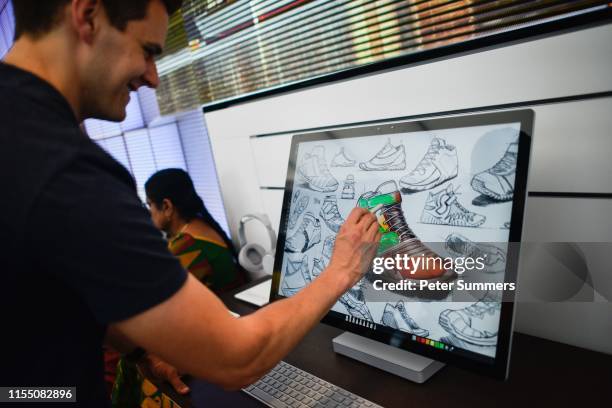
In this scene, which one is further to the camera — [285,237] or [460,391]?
[285,237]

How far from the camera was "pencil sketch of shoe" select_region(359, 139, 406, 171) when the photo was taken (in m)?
0.95

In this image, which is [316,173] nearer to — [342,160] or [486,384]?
[342,160]

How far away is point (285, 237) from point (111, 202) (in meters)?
0.64

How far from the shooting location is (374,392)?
875 millimetres

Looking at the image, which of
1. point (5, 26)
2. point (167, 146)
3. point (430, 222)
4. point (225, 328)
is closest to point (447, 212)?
point (430, 222)

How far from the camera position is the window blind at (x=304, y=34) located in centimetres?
104

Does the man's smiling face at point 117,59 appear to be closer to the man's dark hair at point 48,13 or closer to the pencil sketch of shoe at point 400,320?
the man's dark hair at point 48,13

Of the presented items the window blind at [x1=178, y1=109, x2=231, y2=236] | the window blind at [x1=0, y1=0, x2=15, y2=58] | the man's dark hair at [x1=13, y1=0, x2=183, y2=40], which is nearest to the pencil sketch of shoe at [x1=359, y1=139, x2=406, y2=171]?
the man's dark hair at [x1=13, y1=0, x2=183, y2=40]

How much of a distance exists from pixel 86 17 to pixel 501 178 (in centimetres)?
76

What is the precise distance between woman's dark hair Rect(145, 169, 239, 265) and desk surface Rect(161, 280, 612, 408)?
3.83ft

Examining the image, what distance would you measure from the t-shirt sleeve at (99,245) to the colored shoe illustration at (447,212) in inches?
21.4

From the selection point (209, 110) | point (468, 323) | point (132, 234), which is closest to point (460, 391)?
point (468, 323)

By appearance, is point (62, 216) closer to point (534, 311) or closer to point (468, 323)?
point (468, 323)

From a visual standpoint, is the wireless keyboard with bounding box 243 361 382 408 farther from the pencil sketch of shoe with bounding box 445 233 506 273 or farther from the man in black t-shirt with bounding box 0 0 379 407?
the pencil sketch of shoe with bounding box 445 233 506 273
